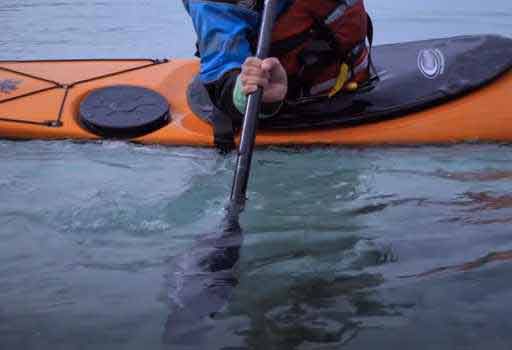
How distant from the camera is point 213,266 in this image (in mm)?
1804

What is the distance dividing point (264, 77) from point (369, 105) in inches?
37.8

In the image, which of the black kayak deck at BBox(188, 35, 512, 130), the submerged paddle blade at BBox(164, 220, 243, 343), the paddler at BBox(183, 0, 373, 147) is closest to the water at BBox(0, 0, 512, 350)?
the submerged paddle blade at BBox(164, 220, 243, 343)

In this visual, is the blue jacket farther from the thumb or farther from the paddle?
the thumb

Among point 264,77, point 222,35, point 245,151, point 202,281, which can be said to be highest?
point 222,35

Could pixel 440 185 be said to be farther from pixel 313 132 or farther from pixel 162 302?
pixel 162 302

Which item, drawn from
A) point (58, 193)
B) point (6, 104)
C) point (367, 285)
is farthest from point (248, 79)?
point (6, 104)

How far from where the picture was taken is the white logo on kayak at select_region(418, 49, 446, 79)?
2.95m

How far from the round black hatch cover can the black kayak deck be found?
0.19m

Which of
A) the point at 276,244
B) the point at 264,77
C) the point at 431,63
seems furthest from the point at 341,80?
the point at 276,244

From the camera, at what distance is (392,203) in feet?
7.25

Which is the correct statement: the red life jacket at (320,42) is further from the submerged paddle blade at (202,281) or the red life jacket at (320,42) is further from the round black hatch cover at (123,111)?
the submerged paddle blade at (202,281)

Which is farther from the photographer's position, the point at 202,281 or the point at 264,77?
the point at 264,77

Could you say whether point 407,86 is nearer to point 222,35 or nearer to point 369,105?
point 369,105

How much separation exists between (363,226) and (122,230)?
832 millimetres
